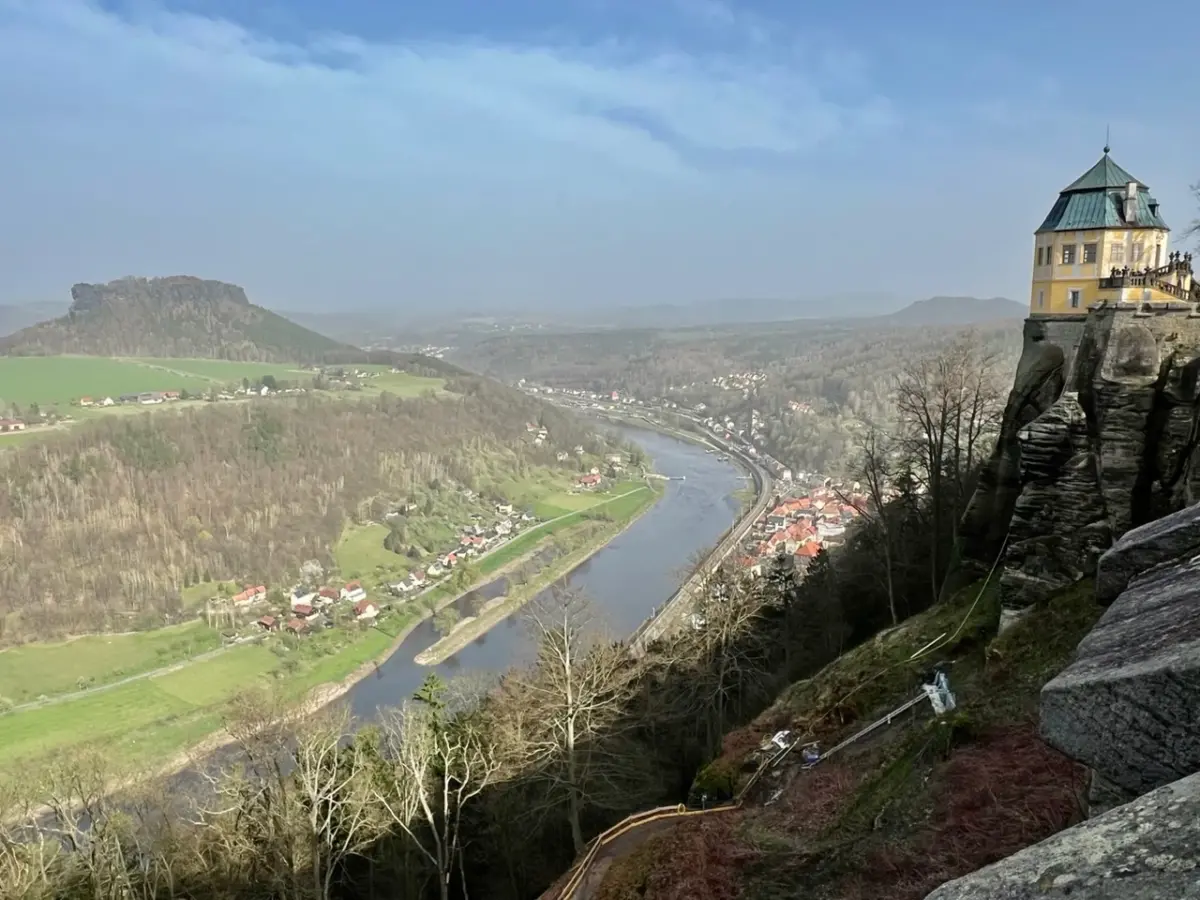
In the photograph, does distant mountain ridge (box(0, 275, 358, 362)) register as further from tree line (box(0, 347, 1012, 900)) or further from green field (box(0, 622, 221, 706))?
tree line (box(0, 347, 1012, 900))

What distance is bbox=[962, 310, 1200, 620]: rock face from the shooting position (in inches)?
481

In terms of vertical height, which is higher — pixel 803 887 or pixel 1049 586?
pixel 1049 586

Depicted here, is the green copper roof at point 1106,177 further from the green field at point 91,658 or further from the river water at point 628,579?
the green field at point 91,658

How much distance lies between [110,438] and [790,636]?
95.7 metres

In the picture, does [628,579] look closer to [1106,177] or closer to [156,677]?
[156,677]

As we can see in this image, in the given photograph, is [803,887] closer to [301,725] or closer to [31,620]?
[301,725]

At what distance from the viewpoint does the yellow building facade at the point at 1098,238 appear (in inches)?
656

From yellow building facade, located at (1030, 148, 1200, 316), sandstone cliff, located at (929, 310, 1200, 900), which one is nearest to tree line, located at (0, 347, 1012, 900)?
yellow building facade, located at (1030, 148, 1200, 316)

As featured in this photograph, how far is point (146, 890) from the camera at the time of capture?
1628cm

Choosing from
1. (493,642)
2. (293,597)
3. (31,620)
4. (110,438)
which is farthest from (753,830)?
(110,438)

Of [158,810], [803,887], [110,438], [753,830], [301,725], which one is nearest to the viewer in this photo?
[803,887]

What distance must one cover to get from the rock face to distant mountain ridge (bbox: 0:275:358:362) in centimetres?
18084

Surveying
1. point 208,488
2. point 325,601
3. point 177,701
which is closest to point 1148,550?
point 177,701

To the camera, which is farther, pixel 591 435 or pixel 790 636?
pixel 591 435
